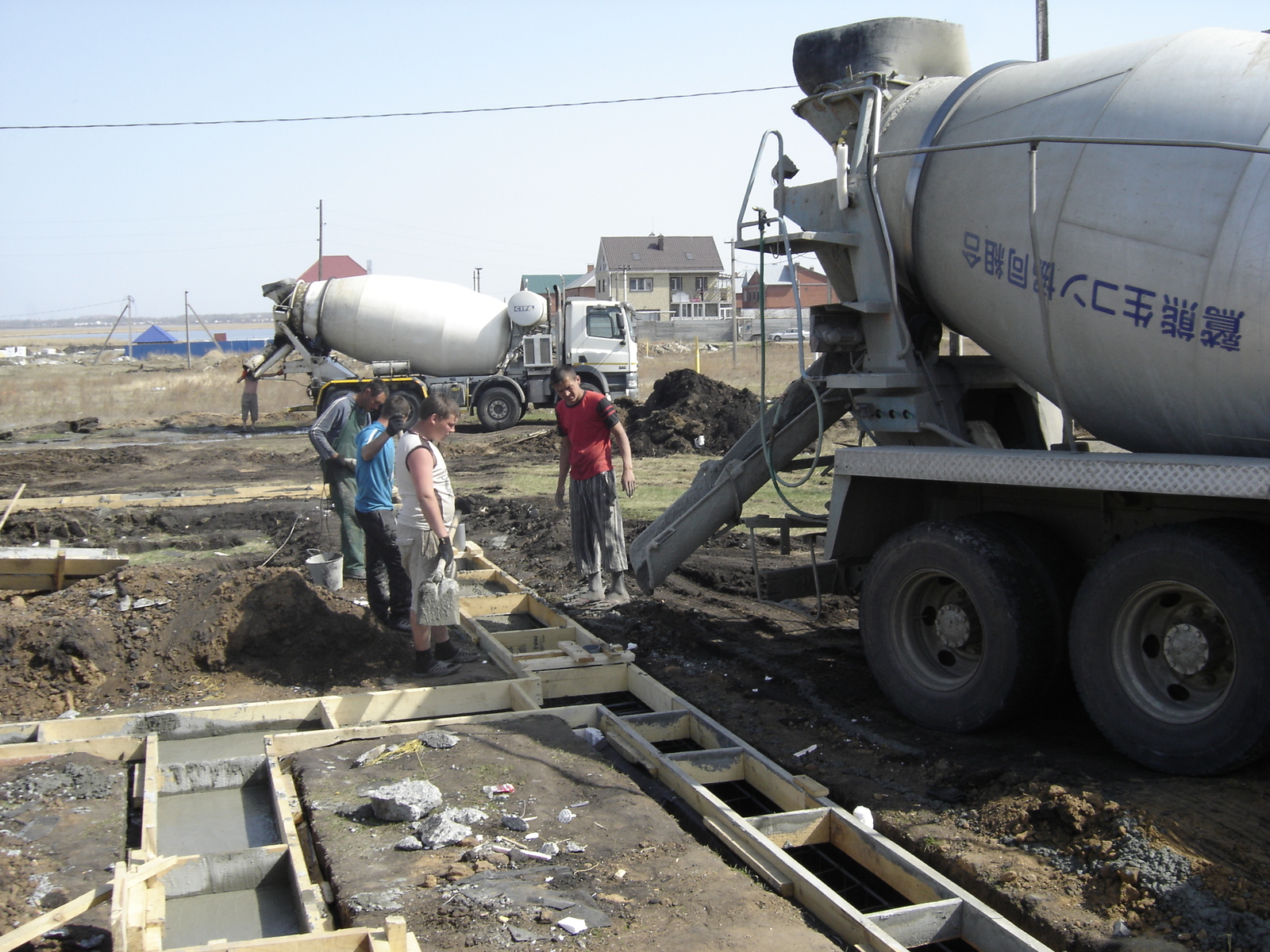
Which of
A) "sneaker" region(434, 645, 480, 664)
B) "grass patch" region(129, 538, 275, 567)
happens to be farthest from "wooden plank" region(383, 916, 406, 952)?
"grass patch" region(129, 538, 275, 567)

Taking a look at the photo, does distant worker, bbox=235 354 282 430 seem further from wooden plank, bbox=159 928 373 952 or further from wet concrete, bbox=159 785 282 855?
wooden plank, bbox=159 928 373 952

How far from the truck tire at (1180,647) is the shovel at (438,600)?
364 cm

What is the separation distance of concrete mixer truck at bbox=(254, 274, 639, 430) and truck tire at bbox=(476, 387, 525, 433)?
0.02 m

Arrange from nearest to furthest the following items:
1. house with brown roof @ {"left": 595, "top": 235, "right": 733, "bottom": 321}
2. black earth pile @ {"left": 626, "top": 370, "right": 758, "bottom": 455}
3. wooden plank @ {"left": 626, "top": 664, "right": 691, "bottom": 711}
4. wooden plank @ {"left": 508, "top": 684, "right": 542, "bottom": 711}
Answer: wooden plank @ {"left": 626, "top": 664, "right": 691, "bottom": 711} < wooden plank @ {"left": 508, "top": 684, "right": 542, "bottom": 711} < black earth pile @ {"left": 626, "top": 370, "right": 758, "bottom": 455} < house with brown roof @ {"left": 595, "top": 235, "right": 733, "bottom": 321}

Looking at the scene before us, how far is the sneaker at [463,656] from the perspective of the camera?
7.12m

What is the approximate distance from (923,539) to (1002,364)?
1.16 meters

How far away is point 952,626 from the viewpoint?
5.64 metres

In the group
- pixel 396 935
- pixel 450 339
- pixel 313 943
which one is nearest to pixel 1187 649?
pixel 396 935

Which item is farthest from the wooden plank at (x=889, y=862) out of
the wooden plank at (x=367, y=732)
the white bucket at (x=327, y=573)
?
the white bucket at (x=327, y=573)

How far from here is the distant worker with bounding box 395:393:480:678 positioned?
6.59 metres

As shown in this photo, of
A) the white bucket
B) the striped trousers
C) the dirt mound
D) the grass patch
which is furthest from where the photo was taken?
the grass patch

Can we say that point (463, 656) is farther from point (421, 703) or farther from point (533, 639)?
point (421, 703)

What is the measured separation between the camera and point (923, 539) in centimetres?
569

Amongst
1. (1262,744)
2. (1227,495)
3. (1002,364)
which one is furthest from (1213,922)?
(1002,364)
